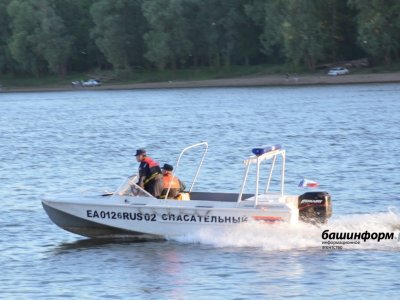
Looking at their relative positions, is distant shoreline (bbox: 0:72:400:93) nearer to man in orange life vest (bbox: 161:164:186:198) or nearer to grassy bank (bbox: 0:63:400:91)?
grassy bank (bbox: 0:63:400:91)

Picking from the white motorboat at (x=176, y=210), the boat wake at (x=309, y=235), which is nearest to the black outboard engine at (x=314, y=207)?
the white motorboat at (x=176, y=210)

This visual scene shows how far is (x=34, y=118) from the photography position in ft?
272

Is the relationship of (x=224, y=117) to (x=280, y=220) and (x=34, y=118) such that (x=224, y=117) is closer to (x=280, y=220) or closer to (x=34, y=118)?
(x=34, y=118)

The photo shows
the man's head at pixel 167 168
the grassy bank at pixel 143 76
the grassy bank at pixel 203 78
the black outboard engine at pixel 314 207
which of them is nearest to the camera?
the black outboard engine at pixel 314 207

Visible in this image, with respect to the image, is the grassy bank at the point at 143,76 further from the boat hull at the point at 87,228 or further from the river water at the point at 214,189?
the boat hull at the point at 87,228

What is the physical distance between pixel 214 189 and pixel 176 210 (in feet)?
33.1

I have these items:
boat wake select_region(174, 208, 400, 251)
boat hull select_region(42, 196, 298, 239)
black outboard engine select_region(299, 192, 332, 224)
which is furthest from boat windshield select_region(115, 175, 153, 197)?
black outboard engine select_region(299, 192, 332, 224)

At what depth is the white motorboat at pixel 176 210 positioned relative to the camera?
20938 mm

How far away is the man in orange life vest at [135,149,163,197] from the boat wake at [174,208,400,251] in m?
1.25

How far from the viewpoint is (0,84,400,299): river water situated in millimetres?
19562

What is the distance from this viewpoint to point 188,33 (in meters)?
118

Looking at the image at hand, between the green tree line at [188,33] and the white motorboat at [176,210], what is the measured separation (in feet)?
260

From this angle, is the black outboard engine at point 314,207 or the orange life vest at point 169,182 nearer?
the black outboard engine at point 314,207

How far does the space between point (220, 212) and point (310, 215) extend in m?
1.80
